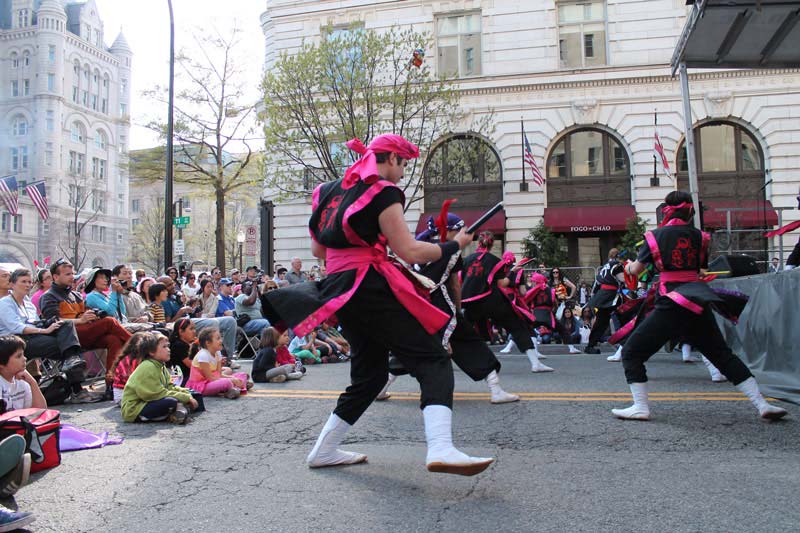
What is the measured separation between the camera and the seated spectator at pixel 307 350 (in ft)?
34.7

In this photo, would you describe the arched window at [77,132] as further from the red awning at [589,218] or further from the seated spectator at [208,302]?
the seated spectator at [208,302]

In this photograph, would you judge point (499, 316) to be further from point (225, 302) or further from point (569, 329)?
point (569, 329)

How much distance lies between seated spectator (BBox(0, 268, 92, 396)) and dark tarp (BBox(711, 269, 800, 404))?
6.92 m

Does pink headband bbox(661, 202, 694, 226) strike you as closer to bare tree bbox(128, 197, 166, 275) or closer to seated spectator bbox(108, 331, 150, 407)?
seated spectator bbox(108, 331, 150, 407)

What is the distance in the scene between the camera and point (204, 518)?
10.5ft

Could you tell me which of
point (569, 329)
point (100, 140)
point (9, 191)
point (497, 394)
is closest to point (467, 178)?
point (569, 329)

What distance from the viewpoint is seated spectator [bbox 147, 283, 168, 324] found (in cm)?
1005

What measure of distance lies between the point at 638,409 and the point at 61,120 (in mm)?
76554

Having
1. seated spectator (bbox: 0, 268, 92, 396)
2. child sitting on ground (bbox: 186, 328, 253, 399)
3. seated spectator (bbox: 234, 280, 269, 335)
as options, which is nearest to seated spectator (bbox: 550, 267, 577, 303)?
seated spectator (bbox: 234, 280, 269, 335)

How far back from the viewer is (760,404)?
5.02 m

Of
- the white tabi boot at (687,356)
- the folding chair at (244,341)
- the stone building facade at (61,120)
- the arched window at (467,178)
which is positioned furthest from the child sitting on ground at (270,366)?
the stone building facade at (61,120)

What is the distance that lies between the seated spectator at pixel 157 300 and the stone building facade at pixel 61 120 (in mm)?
53905

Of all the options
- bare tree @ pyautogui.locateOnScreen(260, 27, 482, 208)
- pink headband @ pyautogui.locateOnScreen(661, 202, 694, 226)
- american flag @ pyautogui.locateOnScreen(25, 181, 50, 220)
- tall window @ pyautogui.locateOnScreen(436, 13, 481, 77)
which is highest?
tall window @ pyautogui.locateOnScreen(436, 13, 481, 77)

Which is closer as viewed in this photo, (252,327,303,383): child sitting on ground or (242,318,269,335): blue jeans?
(252,327,303,383): child sitting on ground
